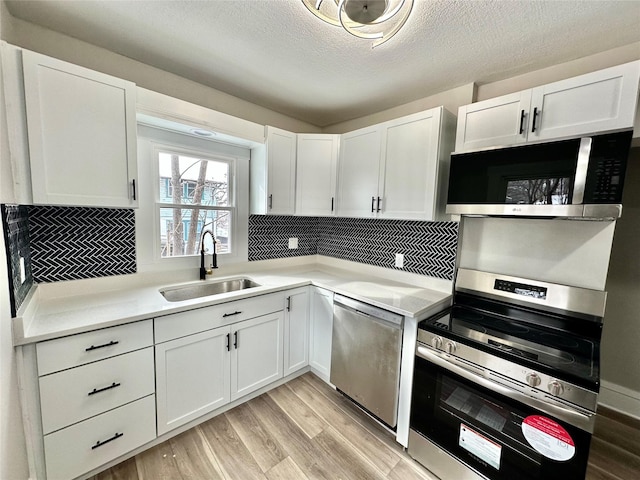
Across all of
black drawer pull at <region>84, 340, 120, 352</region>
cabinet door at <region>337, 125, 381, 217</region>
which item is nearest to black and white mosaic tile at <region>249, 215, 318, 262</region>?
cabinet door at <region>337, 125, 381, 217</region>

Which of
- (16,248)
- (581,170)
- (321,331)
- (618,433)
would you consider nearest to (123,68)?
(16,248)

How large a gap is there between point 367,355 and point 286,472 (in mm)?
823

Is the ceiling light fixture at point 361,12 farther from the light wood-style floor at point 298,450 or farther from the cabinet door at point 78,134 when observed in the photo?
the light wood-style floor at point 298,450

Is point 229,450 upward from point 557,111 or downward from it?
downward

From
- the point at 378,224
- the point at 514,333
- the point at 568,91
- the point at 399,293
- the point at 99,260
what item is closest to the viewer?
the point at 568,91

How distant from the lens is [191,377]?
1.73m

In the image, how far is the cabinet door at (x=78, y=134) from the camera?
1.32 m

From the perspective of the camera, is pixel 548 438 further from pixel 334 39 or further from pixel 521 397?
pixel 334 39

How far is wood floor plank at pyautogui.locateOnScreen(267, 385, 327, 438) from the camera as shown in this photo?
72.7 inches

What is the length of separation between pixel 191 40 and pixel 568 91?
2146 millimetres

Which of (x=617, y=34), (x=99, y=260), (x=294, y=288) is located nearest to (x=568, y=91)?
(x=617, y=34)

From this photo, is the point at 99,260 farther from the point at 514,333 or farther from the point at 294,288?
the point at 514,333

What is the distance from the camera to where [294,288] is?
2.24 metres

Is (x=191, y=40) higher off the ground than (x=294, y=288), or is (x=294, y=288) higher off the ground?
(x=191, y=40)
